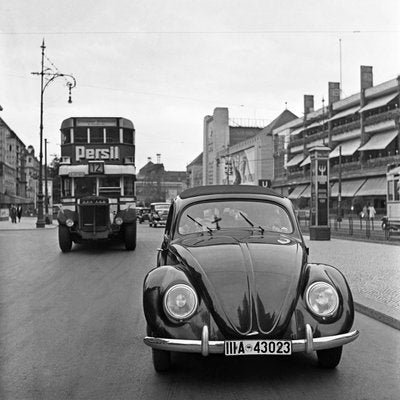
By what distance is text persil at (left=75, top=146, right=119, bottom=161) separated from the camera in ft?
55.1

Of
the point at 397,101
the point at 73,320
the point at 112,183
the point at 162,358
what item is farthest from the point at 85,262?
the point at 397,101

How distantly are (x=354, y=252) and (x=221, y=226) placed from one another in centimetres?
978

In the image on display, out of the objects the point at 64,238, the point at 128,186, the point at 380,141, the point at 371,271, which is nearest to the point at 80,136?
the point at 128,186

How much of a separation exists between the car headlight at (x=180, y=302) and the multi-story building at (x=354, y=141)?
4437cm

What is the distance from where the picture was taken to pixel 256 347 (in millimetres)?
3812

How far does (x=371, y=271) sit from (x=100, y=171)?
958cm

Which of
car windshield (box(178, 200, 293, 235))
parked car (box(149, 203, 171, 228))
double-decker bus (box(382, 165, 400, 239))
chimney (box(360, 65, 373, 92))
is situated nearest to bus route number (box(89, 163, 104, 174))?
car windshield (box(178, 200, 293, 235))

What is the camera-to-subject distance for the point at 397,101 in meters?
49.0

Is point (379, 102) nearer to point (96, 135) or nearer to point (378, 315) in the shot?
point (96, 135)

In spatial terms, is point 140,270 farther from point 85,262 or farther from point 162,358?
point 162,358

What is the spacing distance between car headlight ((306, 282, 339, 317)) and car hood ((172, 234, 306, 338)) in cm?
12

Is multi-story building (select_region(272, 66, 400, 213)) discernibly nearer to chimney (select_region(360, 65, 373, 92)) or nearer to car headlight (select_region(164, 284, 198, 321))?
chimney (select_region(360, 65, 373, 92))

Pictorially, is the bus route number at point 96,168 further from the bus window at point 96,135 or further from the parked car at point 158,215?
the parked car at point 158,215

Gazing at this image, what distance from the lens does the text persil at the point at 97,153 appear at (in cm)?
1680
